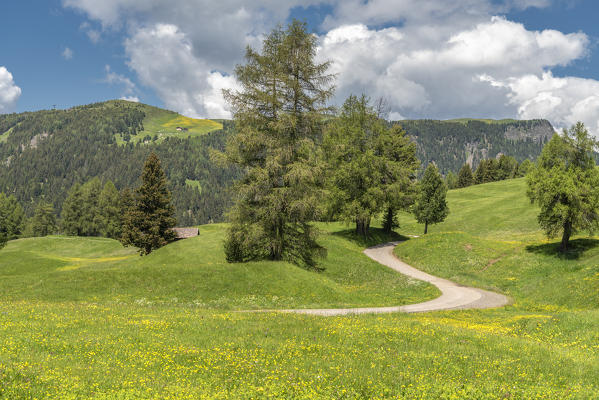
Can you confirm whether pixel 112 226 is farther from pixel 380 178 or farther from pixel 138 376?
pixel 138 376

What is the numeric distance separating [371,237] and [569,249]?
23.5 m

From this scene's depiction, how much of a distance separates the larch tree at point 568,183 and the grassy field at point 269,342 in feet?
22.2

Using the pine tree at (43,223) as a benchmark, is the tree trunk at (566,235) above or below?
above

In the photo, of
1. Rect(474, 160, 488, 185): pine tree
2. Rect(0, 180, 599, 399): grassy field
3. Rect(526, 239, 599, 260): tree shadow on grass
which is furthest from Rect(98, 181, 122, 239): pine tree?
Rect(474, 160, 488, 185): pine tree

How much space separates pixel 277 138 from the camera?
1112 inches

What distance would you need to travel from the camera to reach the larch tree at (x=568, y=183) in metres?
31.8

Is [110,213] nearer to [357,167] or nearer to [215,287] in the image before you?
[357,167]

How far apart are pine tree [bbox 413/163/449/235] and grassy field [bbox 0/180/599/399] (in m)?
28.1

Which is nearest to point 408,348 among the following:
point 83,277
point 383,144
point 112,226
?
point 83,277

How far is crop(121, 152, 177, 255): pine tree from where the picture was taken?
51781 mm

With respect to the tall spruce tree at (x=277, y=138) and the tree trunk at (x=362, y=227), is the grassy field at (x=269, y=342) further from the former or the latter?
the tree trunk at (x=362, y=227)

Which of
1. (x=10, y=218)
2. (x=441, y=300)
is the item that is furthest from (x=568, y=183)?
(x=10, y=218)

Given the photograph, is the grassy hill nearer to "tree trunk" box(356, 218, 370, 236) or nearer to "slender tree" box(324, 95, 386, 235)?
"slender tree" box(324, 95, 386, 235)

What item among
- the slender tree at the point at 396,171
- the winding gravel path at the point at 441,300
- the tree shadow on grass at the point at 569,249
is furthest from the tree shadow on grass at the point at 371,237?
the tree shadow on grass at the point at 569,249
